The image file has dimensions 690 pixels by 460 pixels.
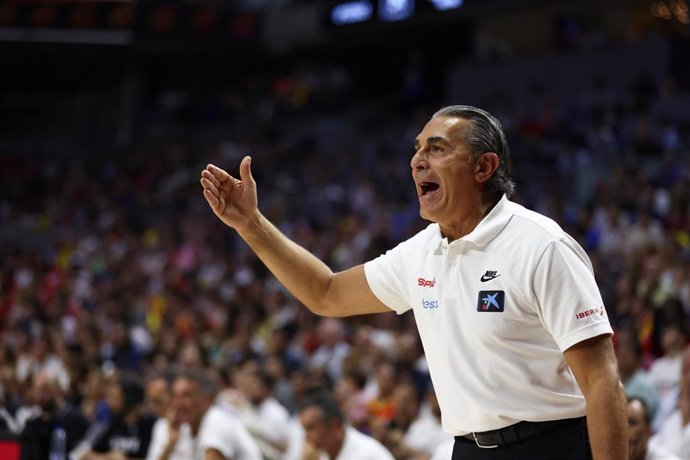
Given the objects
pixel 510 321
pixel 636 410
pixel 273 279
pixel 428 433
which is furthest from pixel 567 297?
pixel 273 279

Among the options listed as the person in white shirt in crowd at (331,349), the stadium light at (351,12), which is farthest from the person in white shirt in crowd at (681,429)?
the stadium light at (351,12)

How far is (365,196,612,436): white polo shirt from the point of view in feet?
8.23

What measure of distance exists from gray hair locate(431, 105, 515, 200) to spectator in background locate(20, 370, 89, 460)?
2797mm

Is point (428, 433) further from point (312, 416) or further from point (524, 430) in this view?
point (524, 430)

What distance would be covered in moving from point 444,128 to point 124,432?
482 centimetres

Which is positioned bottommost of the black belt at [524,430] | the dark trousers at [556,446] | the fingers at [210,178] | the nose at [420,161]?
the dark trousers at [556,446]

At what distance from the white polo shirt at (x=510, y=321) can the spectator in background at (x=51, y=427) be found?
2.64m

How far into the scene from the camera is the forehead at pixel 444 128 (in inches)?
108

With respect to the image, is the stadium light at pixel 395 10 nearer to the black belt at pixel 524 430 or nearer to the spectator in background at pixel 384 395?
the spectator in background at pixel 384 395

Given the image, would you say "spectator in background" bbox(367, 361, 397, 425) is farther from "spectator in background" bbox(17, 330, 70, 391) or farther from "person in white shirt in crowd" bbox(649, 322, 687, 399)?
"spectator in background" bbox(17, 330, 70, 391)

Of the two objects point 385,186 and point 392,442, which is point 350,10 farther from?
point 392,442

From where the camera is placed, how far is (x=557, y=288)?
2504 millimetres

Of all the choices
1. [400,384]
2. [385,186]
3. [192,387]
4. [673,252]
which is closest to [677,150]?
[673,252]

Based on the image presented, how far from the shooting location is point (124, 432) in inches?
273
